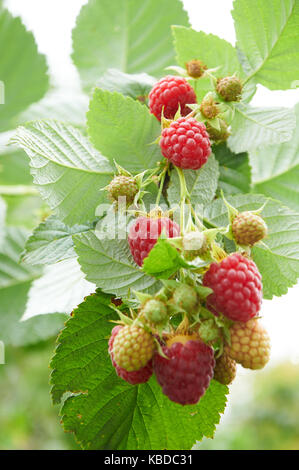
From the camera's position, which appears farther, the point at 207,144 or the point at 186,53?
the point at 186,53

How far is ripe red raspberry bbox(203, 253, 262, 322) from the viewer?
485 mm

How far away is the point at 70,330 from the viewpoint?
2.11ft

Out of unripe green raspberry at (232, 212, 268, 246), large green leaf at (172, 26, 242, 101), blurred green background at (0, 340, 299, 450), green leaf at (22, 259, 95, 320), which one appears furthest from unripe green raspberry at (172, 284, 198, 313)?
blurred green background at (0, 340, 299, 450)

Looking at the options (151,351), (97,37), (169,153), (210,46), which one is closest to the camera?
(151,351)

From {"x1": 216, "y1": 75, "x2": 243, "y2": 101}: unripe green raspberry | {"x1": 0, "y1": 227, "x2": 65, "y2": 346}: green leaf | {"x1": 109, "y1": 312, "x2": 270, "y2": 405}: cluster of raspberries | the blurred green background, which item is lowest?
the blurred green background

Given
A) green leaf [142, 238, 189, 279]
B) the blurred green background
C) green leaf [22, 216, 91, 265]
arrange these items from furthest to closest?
the blurred green background → green leaf [22, 216, 91, 265] → green leaf [142, 238, 189, 279]

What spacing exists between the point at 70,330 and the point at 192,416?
0.22 meters

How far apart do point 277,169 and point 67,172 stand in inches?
16.8

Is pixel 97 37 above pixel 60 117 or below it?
above

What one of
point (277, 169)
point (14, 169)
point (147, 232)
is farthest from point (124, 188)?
point (14, 169)

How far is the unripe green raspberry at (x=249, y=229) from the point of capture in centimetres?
53

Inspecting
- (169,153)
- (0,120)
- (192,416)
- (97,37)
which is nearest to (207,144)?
(169,153)

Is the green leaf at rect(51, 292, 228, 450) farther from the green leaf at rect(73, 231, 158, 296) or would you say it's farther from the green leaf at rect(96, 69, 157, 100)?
the green leaf at rect(96, 69, 157, 100)

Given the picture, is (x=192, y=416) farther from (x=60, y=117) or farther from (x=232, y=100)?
(x=60, y=117)
